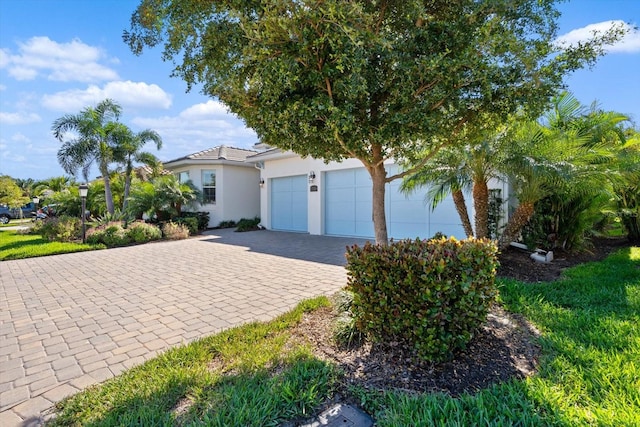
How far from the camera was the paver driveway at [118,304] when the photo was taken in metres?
3.30

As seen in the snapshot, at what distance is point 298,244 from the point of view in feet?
37.8

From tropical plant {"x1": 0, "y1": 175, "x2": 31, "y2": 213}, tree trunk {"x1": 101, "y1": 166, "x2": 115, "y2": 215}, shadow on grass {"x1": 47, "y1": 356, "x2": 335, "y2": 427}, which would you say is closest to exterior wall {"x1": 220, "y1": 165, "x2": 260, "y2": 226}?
tree trunk {"x1": 101, "y1": 166, "x2": 115, "y2": 215}

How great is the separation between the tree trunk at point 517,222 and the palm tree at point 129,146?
49.8ft

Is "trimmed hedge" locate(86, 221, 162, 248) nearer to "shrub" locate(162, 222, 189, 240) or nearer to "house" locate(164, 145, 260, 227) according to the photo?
"shrub" locate(162, 222, 189, 240)

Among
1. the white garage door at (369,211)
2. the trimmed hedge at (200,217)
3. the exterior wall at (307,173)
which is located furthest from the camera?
the trimmed hedge at (200,217)

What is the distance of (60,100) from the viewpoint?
1572 centimetres

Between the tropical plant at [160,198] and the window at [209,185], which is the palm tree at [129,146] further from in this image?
the window at [209,185]

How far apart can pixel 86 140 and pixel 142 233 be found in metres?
5.80

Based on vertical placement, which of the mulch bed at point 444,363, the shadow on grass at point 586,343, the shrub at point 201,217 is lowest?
the mulch bed at point 444,363

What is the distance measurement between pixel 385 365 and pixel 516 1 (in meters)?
3.93

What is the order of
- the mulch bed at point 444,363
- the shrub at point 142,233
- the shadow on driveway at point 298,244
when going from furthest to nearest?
the shrub at point 142,233, the shadow on driveway at point 298,244, the mulch bed at point 444,363

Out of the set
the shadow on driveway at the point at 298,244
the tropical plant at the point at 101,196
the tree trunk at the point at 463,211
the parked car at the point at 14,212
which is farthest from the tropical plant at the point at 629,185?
the parked car at the point at 14,212

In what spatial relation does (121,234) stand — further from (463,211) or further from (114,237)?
(463,211)

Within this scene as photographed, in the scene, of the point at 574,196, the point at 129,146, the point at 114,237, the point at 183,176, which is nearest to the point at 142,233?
the point at 114,237
